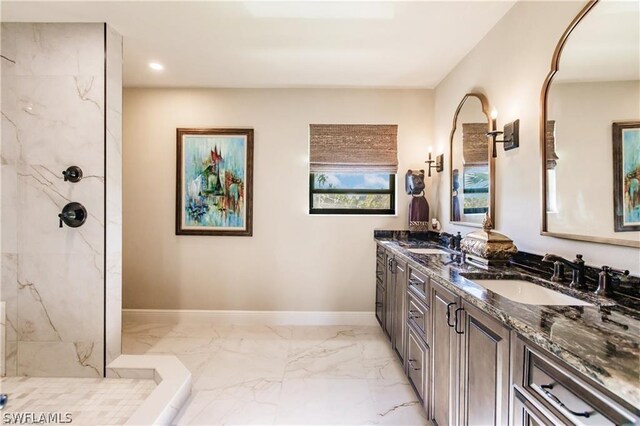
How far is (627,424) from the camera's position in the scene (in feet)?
2.11

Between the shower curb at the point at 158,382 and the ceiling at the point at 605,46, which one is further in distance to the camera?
the shower curb at the point at 158,382

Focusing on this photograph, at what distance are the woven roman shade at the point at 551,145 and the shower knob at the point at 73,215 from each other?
3016 mm

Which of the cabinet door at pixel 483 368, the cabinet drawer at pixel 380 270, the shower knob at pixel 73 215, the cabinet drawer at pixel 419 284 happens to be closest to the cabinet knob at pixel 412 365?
the cabinet drawer at pixel 419 284

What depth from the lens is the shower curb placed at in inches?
69.0

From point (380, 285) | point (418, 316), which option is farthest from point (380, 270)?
point (418, 316)

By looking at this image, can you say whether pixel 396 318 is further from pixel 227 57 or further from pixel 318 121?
pixel 227 57

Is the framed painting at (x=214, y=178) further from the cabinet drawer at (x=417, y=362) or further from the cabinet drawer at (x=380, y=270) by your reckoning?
the cabinet drawer at (x=417, y=362)

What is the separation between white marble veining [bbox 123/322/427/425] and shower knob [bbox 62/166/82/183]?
161cm

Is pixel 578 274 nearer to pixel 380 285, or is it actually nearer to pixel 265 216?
pixel 380 285

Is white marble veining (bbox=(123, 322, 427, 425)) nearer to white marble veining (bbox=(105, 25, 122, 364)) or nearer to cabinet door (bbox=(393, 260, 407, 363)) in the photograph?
cabinet door (bbox=(393, 260, 407, 363))

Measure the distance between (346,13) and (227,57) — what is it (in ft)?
3.94

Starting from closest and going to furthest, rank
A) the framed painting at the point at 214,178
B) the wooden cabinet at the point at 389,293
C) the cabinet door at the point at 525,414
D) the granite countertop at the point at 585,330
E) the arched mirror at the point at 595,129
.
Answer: the granite countertop at the point at 585,330
the cabinet door at the point at 525,414
the arched mirror at the point at 595,129
the wooden cabinet at the point at 389,293
the framed painting at the point at 214,178

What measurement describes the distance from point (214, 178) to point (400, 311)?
93.1 inches

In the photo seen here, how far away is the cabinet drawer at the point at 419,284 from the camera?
1.82 meters
